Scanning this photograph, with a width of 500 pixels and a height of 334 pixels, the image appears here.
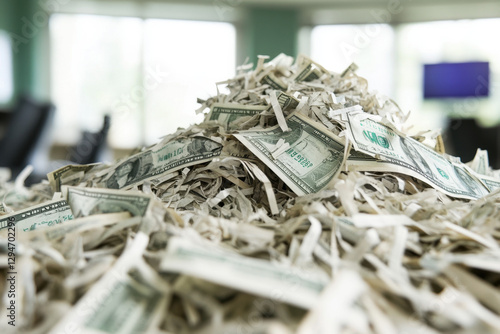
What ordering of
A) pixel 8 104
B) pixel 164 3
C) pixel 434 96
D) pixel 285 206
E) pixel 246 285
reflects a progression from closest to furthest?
pixel 246 285 < pixel 285 206 < pixel 434 96 < pixel 8 104 < pixel 164 3

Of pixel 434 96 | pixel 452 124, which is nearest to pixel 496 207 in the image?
pixel 452 124

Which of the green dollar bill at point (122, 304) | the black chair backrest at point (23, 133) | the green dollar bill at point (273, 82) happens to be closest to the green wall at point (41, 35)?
the black chair backrest at point (23, 133)

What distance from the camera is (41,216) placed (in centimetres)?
61

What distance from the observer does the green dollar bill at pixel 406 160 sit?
2.11 feet

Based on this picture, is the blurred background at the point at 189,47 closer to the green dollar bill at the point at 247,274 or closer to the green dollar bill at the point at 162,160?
the green dollar bill at the point at 162,160

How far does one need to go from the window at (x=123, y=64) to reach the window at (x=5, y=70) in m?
0.55

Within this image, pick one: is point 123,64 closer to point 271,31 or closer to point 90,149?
point 271,31

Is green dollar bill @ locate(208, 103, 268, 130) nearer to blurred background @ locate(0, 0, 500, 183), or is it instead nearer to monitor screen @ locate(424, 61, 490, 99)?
monitor screen @ locate(424, 61, 490, 99)

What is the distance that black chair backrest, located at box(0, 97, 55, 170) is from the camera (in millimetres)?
3168

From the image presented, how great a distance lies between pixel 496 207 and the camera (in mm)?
544

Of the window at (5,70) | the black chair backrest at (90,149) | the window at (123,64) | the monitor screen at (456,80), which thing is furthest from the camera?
the window at (123,64)

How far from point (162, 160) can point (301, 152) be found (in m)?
0.24

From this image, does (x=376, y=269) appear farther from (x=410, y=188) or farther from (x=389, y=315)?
(x=410, y=188)

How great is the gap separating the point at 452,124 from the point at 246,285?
305 centimetres
